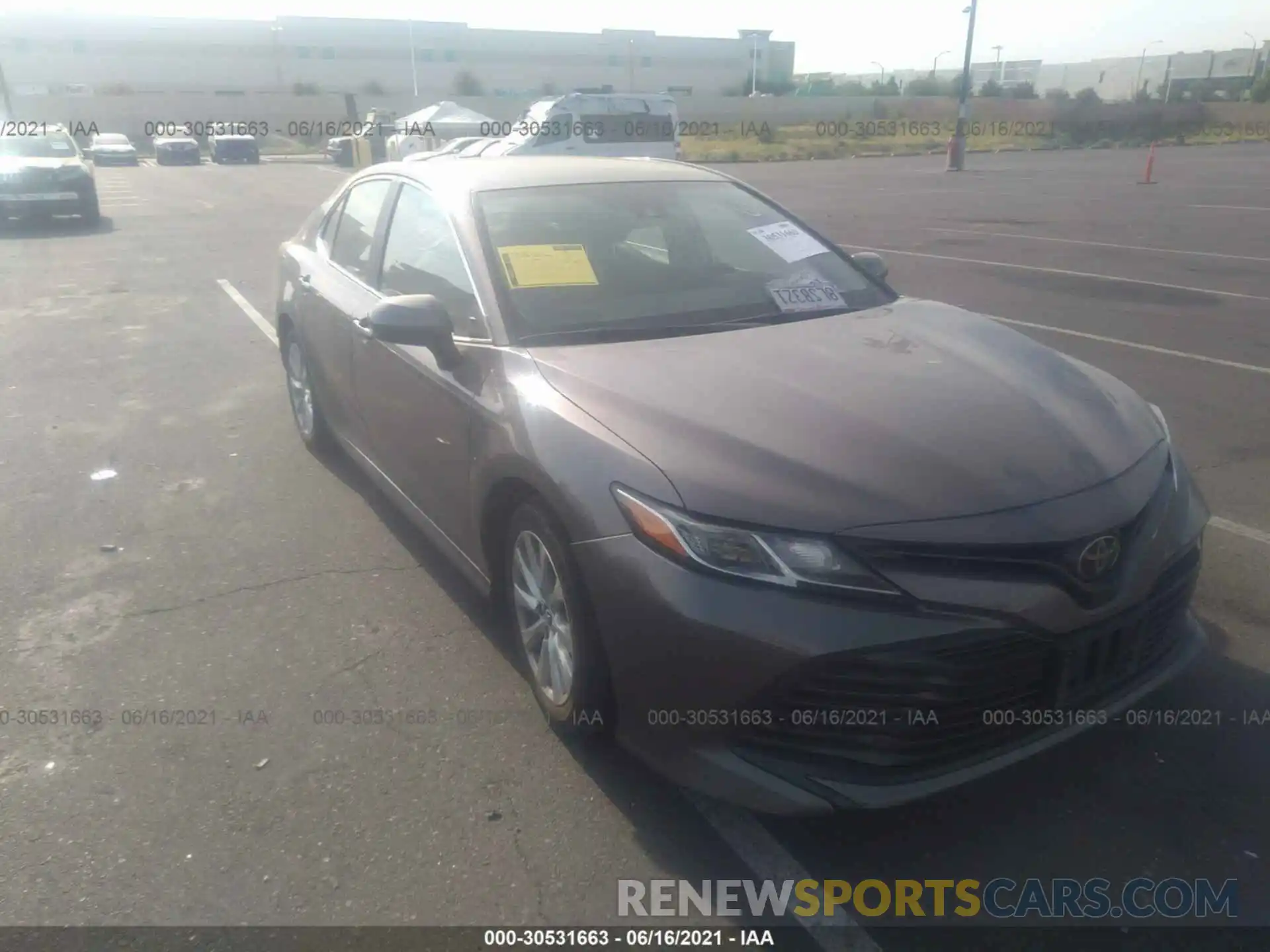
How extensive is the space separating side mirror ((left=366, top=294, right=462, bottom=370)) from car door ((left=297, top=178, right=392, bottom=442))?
87 centimetres

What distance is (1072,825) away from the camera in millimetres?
2721

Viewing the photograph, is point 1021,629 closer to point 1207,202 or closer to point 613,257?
point 613,257

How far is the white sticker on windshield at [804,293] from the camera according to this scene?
12.3 ft

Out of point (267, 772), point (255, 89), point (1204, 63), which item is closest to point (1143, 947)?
point (267, 772)

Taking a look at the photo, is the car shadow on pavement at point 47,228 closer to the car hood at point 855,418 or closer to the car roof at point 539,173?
the car roof at point 539,173

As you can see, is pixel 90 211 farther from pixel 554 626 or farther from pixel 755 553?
pixel 755 553

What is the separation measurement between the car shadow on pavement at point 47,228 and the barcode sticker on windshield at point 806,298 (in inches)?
624

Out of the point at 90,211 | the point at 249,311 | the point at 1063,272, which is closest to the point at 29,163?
the point at 90,211

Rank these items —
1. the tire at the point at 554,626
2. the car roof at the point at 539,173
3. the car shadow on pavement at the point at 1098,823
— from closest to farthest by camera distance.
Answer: the car shadow on pavement at the point at 1098,823 → the tire at the point at 554,626 → the car roof at the point at 539,173

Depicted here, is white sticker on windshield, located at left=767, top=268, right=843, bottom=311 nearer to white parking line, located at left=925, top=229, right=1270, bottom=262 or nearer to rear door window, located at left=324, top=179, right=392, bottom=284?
rear door window, located at left=324, top=179, right=392, bottom=284

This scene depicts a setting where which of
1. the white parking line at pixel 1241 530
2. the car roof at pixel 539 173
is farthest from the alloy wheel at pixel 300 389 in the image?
the white parking line at pixel 1241 530

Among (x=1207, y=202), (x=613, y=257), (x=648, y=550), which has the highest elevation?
(x=613, y=257)

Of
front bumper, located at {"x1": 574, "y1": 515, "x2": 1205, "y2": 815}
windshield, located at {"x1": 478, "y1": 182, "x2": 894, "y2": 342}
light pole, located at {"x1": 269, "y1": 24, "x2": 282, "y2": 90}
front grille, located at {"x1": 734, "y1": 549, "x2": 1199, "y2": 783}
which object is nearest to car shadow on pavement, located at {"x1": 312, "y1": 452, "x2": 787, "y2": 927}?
front bumper, located at {"x1": 574, "y1": 515, "x2": 1205, "y2": 815}

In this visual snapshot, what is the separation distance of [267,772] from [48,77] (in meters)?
86.2
